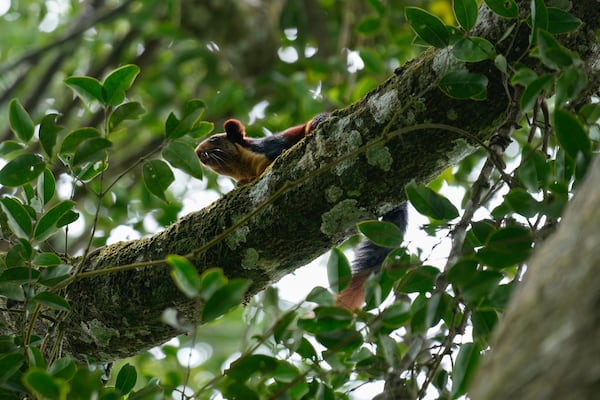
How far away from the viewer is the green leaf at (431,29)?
1620 millimetres

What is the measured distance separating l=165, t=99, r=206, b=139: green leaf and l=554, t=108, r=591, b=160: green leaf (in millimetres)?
912

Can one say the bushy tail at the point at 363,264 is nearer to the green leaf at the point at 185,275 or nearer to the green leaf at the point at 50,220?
the green leaf at the point at 50,220

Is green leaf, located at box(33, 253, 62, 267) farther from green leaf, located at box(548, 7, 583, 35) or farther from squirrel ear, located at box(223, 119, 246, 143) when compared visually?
squirrel ear, located at box(223, 119, 246, 143)

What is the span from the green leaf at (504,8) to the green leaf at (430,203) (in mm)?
435

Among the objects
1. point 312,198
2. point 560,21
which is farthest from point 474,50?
point 312,198

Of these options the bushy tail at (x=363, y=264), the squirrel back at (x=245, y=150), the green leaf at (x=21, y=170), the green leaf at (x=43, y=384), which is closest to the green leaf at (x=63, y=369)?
the green leaf at (x=43, y=384)

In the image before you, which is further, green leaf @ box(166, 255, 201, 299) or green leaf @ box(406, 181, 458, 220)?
green leaf @ box(406, 181, 458, 220)

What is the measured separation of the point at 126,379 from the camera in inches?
69.9

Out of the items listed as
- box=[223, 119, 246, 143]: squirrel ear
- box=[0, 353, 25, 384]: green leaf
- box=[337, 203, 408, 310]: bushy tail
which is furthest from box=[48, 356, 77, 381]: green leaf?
box=[223, 119, 246, 143]: squirrel ear

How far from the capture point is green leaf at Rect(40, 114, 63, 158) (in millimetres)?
1828

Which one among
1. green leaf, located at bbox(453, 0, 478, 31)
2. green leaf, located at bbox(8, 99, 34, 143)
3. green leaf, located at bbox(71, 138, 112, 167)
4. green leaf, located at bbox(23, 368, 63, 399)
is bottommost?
green leaf, located at bbox(23, 368, 63, 399)

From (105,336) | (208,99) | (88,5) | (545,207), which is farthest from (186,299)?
(88,5)

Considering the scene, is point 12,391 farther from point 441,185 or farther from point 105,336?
point 441,185

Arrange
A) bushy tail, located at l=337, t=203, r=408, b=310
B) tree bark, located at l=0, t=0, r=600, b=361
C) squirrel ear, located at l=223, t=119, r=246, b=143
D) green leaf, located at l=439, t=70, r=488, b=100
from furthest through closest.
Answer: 1. squirrel ear, located at l=223, t=119, r=246, b=143
2. bushy tail, located at l=337, t=203, r=408, b=310
3. tree bark, located at l=0, t=0, r=600, b=361
4. green leaf, located at l=439, t=70, r=488, b=100
